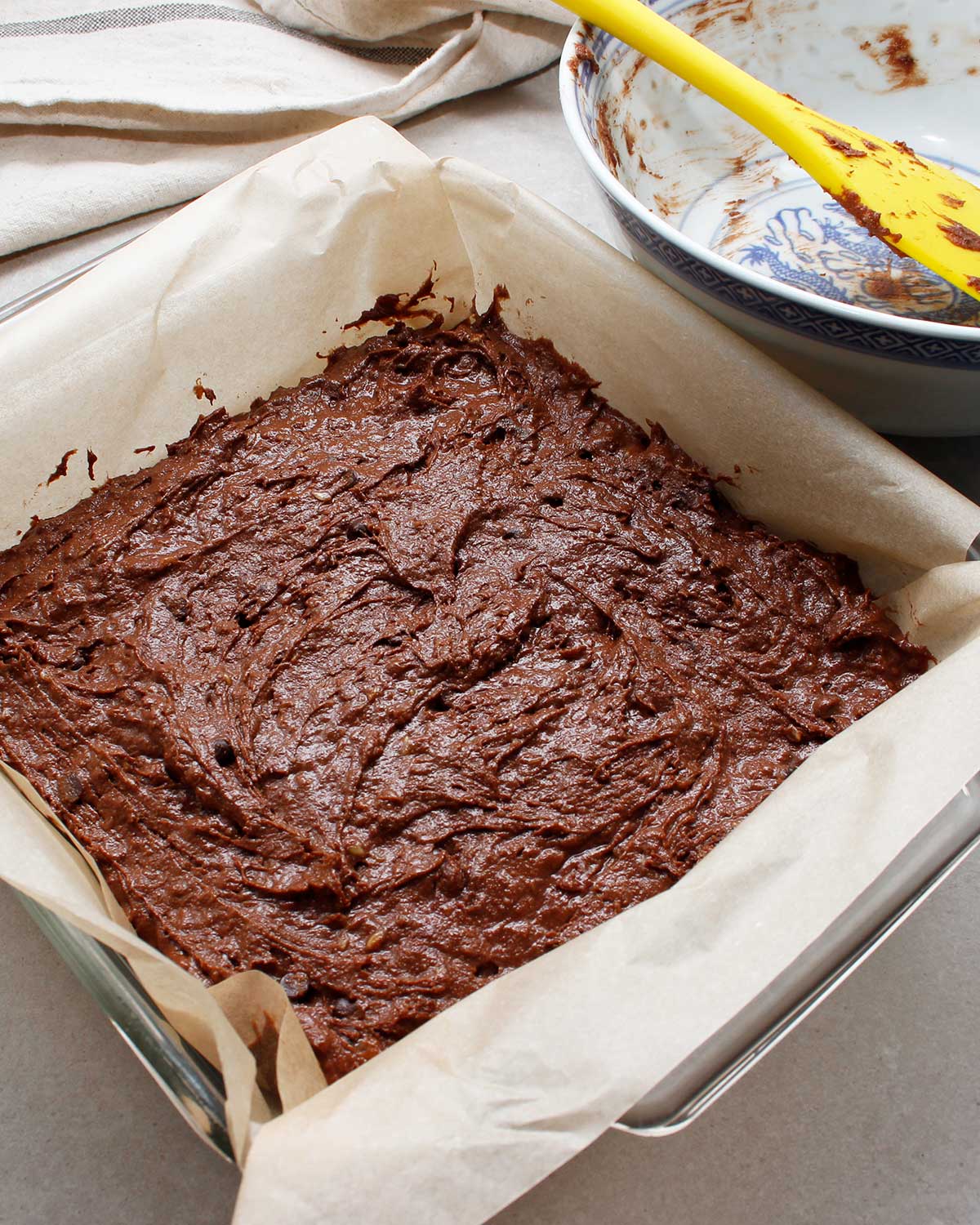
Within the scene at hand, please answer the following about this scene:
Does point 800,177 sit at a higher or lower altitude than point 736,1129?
higher

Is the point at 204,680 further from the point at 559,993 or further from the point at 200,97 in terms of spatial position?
the point at 200,97

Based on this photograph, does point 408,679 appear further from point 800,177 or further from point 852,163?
point 800,177

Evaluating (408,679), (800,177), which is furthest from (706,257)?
(408,679)

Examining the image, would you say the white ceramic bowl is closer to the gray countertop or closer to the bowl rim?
the bowl rim

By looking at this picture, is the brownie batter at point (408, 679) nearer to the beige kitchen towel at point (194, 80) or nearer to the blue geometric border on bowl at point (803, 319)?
the blue geometric border on bowl at point (803, 319)

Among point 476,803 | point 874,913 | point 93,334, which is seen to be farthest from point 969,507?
point 93,334

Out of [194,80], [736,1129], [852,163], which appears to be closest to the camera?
[736,1129]
